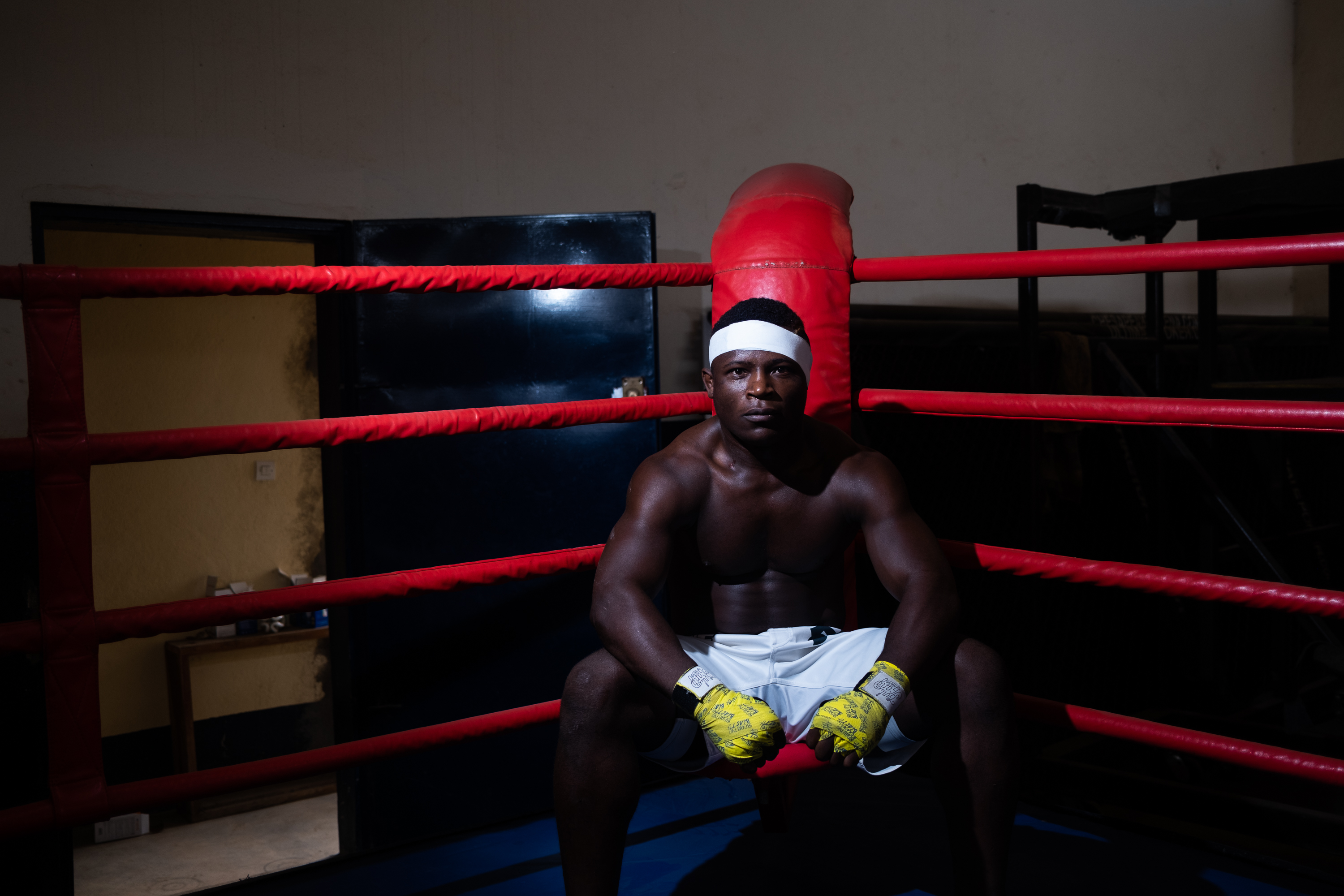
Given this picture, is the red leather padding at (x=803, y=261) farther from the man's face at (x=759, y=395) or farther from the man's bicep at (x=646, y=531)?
the man's bicep at (x=646, y=531)

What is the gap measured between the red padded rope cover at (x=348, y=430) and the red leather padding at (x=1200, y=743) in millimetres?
792

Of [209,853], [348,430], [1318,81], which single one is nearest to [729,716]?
[348,430]

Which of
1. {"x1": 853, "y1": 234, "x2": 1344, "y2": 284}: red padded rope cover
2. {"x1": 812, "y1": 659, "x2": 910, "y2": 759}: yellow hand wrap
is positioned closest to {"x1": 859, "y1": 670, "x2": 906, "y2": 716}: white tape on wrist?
{"x1": 812, "y1": 659, "x2": 910, "y2": 759}: yellow hand wrap

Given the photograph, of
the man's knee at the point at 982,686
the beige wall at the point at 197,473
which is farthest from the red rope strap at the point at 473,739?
the beige wall at the point at 197,473

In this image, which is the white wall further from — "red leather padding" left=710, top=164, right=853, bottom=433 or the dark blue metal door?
"red leather padding" left=710, top=164, right=853, bottom=433

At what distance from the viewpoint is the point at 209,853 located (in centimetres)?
399

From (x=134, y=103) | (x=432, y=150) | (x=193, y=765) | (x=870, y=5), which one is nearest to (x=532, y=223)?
(x=432, y=150)

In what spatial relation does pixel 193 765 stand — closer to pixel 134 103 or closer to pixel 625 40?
pixel 134 103

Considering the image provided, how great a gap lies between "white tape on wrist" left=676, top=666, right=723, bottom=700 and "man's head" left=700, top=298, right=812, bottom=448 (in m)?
0.36

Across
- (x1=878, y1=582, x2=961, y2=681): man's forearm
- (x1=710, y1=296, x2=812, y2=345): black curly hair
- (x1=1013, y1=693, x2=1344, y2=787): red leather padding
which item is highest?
(x1=710, y1=296, x2=812, y2=345): black curly hair

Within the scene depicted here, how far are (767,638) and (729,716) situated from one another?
0.93 feet

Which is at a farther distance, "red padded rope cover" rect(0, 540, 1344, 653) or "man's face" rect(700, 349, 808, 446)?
"man's face" rect(700, 349, 808, 446)

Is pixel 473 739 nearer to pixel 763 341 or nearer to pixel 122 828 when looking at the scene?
pixel 763 341

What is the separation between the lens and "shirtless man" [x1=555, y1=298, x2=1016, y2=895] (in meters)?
1.37
